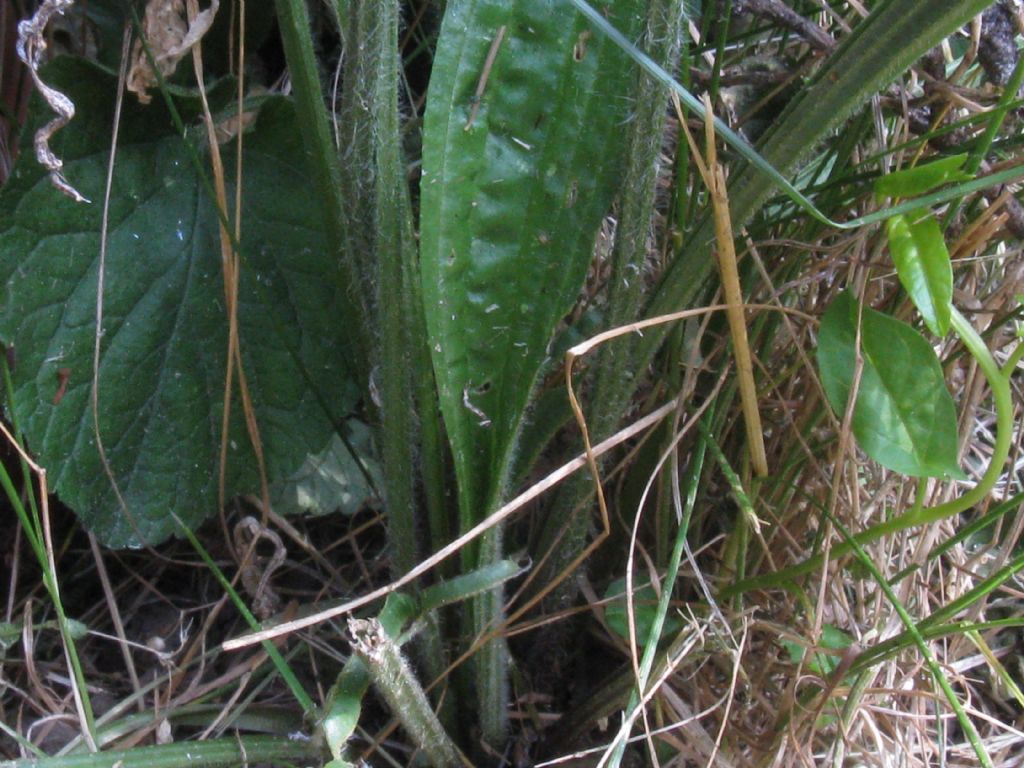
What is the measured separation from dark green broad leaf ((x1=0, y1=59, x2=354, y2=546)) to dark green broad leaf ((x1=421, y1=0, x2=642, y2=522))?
0.61 ft

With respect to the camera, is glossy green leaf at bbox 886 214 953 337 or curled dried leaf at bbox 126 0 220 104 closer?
glossy green leaf at bbox 886 214 953 337

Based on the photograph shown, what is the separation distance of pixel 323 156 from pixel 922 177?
0.36 metres

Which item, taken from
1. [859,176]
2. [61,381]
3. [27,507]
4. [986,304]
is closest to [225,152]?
[61,381]

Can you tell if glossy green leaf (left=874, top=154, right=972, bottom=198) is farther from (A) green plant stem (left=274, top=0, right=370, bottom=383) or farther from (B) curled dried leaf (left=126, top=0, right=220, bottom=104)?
(B) curled dried leaf (left=126, top=0, right=220, bottom=104)

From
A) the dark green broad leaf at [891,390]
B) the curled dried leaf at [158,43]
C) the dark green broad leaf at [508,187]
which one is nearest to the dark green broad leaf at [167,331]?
the curled dried leaf at [158,43]

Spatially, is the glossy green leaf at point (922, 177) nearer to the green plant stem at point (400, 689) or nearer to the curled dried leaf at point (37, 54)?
the green plant stem at point (400, 689)

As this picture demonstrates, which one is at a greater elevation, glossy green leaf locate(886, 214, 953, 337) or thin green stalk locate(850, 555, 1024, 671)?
glossy green leaf locate(886, 214, 953, 337)

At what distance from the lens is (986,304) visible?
0.68m

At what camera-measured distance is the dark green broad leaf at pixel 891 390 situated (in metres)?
0.54

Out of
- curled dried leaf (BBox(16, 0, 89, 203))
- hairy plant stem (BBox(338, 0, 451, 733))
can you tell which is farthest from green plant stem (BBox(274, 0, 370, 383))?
curled dried leaf (BBox(16, 0, 89, 203))

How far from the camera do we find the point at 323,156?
62cm

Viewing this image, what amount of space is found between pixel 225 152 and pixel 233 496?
0.29 metres

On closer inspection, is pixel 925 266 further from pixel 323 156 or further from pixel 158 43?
pixel 158 43

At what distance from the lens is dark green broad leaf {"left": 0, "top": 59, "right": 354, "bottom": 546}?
0.74 m
